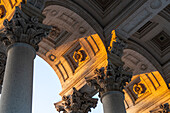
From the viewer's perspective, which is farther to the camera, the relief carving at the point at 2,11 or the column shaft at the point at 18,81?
the relief carving at the point at 2,11

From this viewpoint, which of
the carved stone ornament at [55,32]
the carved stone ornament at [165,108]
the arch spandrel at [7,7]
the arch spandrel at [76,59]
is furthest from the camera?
the carved stone ornament at [165,108]

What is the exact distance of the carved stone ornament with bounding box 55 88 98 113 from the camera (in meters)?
11.2

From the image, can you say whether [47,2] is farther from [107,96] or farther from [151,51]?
[151,51]

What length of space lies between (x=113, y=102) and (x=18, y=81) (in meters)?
4.12

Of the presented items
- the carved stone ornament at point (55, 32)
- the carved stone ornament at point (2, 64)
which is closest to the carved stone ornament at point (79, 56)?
the carved stone ornament at point (55, 32)

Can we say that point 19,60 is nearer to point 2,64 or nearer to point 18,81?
point 18,81

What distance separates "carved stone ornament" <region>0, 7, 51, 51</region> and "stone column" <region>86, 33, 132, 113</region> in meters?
3.39

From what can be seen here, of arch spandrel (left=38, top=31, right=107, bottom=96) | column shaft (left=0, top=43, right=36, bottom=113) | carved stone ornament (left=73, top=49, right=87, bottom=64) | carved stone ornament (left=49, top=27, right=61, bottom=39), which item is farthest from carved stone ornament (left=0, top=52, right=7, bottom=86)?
carved stone ornament (left=73, top=49, right=87, bottom=64)

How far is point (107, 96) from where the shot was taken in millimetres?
9562

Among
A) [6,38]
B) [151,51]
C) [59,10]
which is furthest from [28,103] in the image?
[151,51]

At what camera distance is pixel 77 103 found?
11289 millimetres

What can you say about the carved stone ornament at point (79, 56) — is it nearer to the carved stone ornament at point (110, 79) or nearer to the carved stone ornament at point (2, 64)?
the carved stone ornament at point (110, 79)

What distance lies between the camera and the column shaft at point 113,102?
29.6ft

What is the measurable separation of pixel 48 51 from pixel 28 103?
6.70 m
